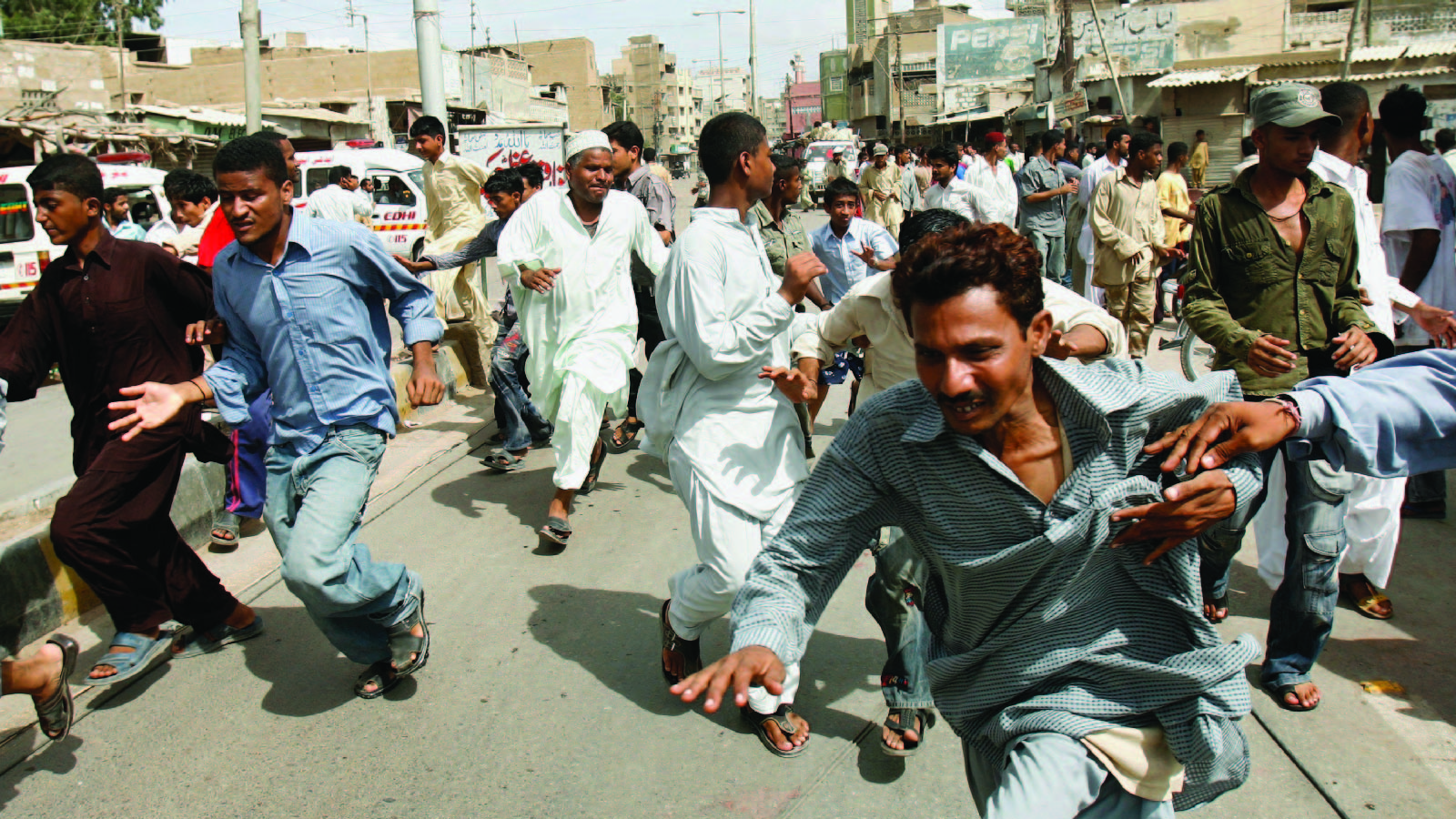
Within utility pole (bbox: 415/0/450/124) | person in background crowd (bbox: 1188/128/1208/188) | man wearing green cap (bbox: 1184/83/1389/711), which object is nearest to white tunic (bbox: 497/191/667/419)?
man wearing green cap (bbox: 1184/83/1389/711)

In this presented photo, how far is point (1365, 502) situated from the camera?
160 inches

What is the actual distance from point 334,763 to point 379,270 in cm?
169

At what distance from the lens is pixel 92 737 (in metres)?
3.61

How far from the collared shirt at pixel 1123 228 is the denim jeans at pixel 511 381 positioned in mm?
4480

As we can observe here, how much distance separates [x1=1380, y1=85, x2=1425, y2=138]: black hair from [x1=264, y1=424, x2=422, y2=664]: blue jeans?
15.4 feet

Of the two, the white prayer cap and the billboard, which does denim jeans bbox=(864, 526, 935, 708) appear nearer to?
the white prayer cap

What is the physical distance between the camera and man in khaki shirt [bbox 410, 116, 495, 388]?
8766 millimetres

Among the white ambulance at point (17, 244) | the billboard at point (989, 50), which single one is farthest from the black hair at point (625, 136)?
the billboard at point (989, 50)

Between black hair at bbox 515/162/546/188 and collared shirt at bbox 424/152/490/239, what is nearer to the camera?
black hair at bbox 515/162/546/188

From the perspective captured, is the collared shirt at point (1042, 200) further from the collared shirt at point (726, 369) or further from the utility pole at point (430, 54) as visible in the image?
the collared shirt at point (726, 369)

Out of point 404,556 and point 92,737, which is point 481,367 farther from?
point 92,737

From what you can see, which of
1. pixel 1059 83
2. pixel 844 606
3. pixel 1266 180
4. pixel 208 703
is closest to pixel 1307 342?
pixel 1266 180

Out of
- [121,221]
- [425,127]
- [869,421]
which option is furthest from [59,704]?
[121,221]

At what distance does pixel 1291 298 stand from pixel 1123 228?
4900mm
